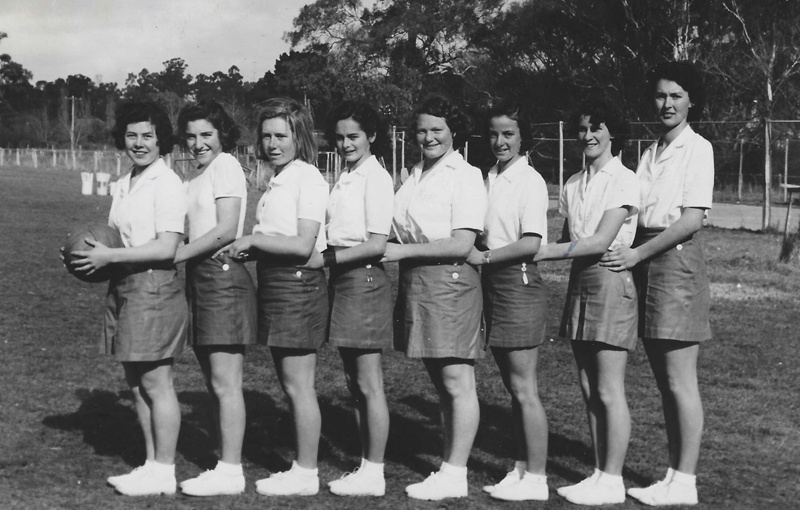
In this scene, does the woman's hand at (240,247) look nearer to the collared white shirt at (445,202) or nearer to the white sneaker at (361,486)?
the collared white shirt at (445,202)

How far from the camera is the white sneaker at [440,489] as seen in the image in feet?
16.3

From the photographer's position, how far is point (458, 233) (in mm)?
4793

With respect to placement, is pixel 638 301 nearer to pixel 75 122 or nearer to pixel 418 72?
pixel 418 72

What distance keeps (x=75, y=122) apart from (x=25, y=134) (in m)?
5.12

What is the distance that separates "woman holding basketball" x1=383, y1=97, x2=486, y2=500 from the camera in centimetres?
481

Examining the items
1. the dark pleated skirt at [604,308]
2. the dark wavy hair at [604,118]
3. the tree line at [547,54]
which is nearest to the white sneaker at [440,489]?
the dark pleated skirt at [604,308]

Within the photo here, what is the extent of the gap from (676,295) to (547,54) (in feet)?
121

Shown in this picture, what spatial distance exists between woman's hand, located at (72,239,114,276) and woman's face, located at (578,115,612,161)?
2.35 metres

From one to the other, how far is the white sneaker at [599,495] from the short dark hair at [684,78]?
1.94m

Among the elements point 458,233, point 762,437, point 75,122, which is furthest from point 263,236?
point 75,122

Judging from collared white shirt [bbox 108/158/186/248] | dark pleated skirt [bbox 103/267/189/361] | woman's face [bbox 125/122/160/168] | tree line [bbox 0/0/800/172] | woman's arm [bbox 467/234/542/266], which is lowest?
dark pleated skirt [bbox 103/267/189/361]

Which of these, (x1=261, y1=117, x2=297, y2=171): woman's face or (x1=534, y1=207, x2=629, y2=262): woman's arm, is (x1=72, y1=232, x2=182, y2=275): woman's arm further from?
(x1=534, y1=207, x2=629, y2=262): woman's arm

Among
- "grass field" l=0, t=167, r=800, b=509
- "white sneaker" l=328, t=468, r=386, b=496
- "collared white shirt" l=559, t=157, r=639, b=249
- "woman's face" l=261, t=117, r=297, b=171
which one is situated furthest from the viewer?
"grass field" l=0, t=167, r=800, b=509

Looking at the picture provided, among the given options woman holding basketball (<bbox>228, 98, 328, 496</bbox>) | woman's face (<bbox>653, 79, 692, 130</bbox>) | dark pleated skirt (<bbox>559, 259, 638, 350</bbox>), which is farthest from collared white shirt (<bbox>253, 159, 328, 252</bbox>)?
woman's face (<bbox>653, 79, 692, 130</bbox>)
